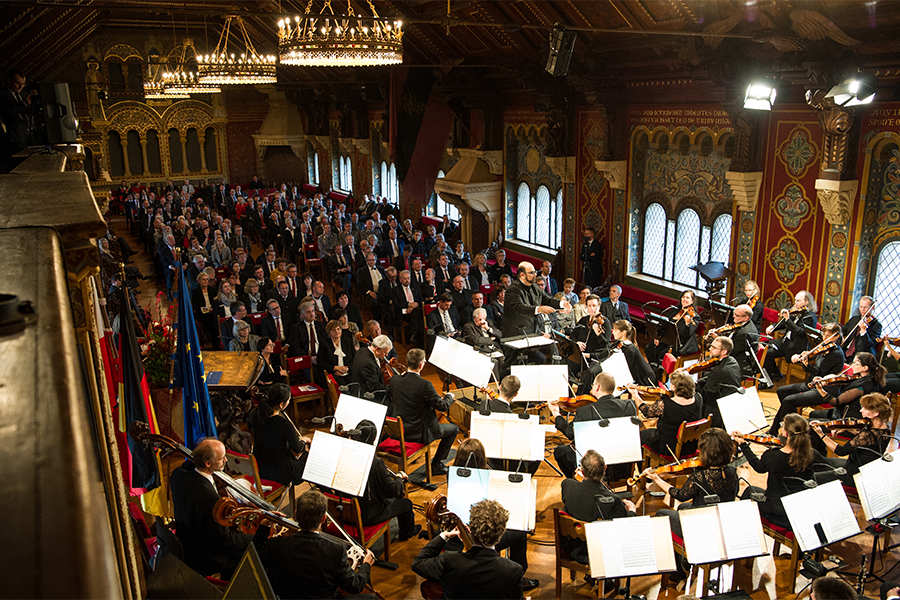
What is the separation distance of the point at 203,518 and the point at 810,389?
555 cm

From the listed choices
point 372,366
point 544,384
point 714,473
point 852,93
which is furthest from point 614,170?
point 714,473

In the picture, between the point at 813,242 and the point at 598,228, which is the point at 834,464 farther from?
the point at 598,228

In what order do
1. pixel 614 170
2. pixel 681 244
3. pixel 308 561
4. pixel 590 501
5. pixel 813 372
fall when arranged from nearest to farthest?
1. pixel 308 561
2. pixel 590 501
3. pixel 813 372
4. pixel 681 244
5. pixel 614 170

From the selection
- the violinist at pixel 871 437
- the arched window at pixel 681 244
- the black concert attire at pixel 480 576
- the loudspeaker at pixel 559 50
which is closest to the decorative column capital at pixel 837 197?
the arched window at pixel 681 244

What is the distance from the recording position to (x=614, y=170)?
34.4 ft

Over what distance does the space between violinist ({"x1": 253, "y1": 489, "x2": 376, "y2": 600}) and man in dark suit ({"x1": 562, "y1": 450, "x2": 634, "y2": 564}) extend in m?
1.47

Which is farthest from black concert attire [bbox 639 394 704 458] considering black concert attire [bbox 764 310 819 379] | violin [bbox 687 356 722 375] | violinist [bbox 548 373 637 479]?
black concert attire [bbox 764 310 819 379]

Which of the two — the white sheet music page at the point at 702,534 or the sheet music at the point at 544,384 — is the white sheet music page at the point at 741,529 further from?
the sheet music at the point at 544,384

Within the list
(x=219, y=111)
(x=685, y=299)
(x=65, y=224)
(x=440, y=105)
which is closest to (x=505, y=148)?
(x=440, y=105)

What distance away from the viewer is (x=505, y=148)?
1345cm

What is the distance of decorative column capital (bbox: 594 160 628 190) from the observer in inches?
412

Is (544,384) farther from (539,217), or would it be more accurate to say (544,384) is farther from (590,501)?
(539,217)

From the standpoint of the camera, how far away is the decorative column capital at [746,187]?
27.5 feet

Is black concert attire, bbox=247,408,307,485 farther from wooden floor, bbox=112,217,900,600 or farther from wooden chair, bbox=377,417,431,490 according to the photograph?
wooden floor, bbox=112,217,900,600
